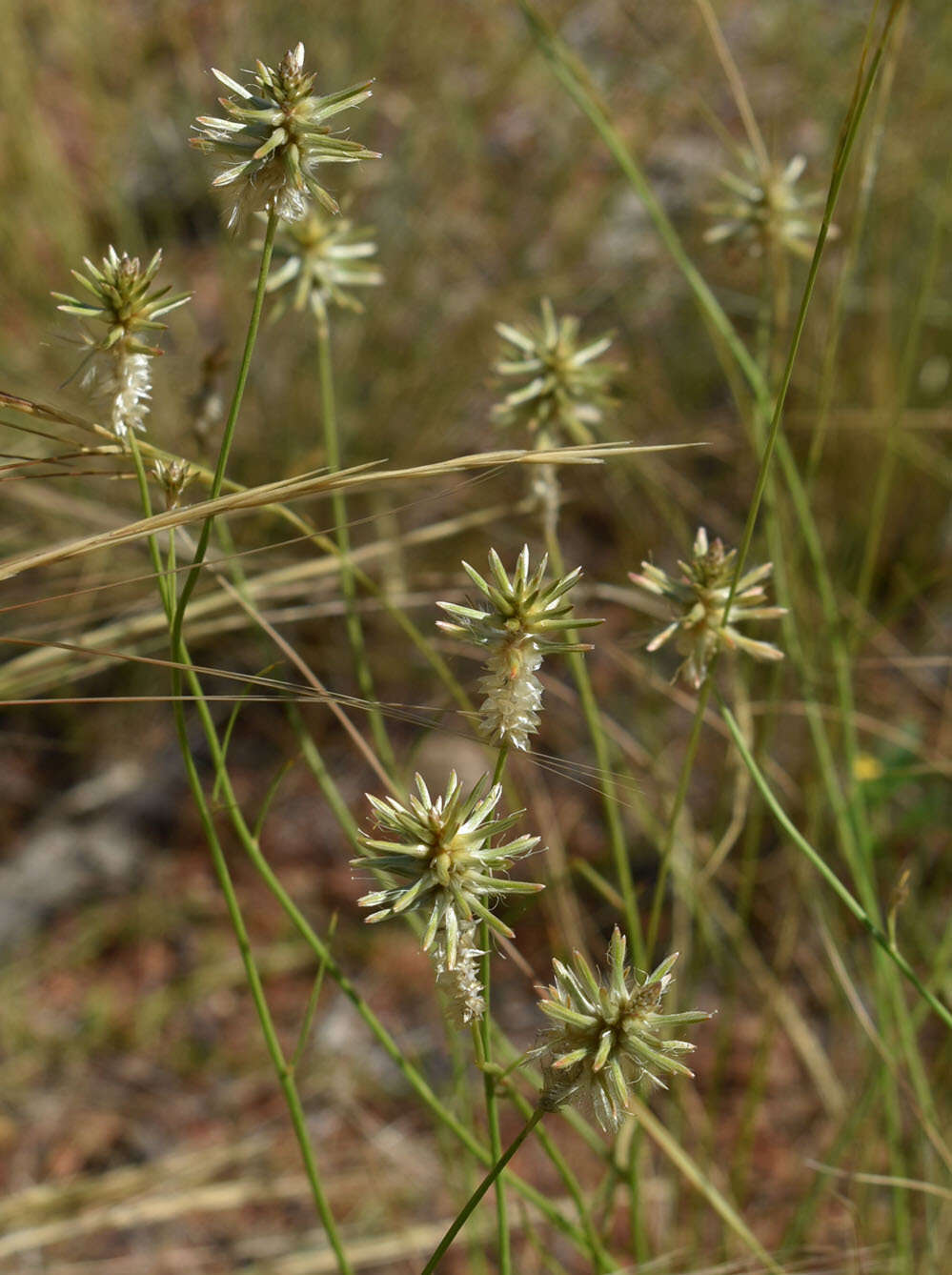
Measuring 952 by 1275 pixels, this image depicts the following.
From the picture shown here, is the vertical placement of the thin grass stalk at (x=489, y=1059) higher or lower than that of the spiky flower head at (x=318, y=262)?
lower

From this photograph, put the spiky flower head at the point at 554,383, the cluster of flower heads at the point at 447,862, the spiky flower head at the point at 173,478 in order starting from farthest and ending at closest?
the spiky flower head at the point at 554,383 < the spiky flower head at the point at 173,478 < the cluster of flower heads at the point at 447,862

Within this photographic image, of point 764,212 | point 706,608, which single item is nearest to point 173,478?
point 706,608

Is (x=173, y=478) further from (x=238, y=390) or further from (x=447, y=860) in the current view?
(x=447, y=860)

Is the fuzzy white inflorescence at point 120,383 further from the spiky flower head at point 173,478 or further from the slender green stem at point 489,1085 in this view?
the slender green stem at point 489,1085

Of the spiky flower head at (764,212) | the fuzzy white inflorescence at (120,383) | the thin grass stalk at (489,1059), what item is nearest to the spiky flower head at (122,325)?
the fuzzy white inflorescence at (120,383)

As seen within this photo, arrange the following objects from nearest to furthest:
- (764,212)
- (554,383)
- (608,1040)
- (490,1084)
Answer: (608,1040) < (490,1084) < (554,383) < (764,212)

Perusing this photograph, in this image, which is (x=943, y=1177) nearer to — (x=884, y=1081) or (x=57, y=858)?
(x=884, y=1081)

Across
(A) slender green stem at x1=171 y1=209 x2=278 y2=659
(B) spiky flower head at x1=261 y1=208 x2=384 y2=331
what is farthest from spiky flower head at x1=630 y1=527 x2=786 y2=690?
(B) spiky flower head at x1=261 y1=208 x2=384 y2=331
